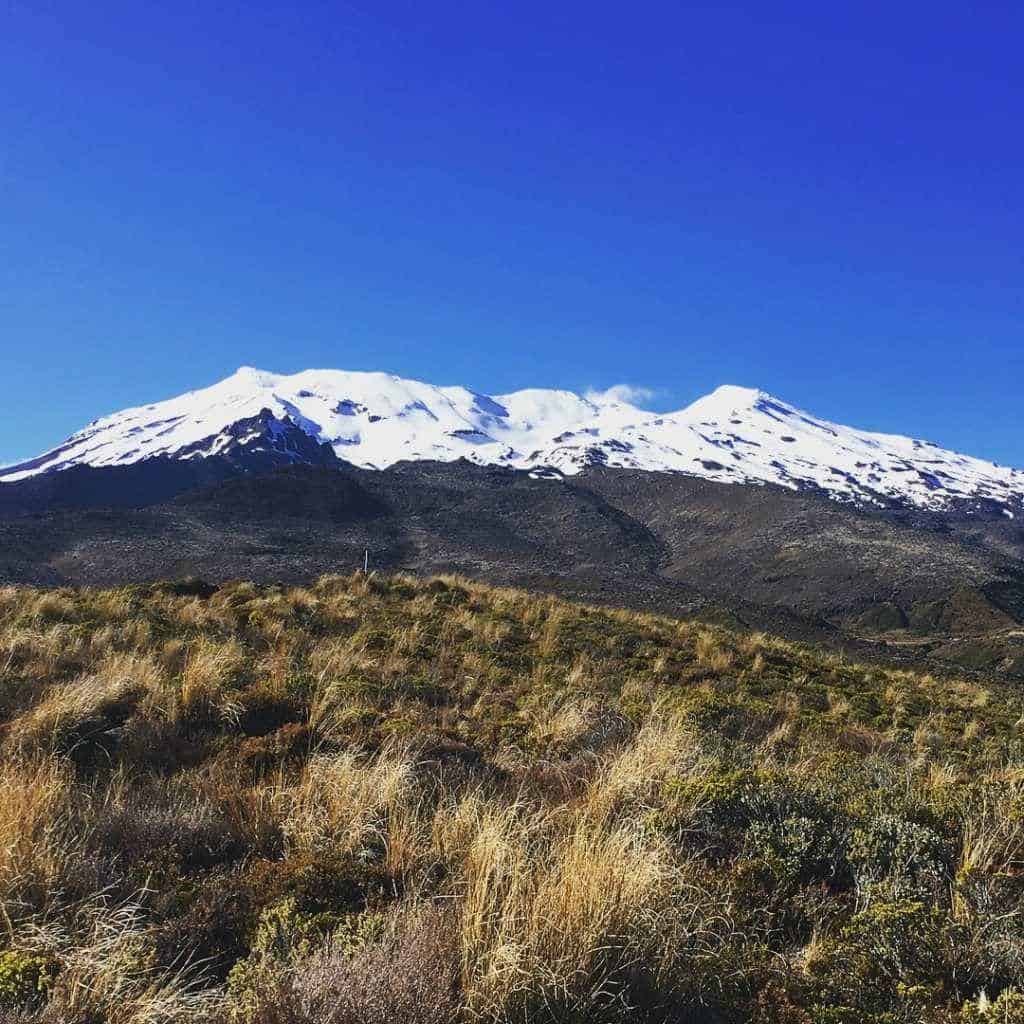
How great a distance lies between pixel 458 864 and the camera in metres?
3.58

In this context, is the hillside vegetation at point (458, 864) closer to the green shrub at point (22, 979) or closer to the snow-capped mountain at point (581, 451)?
the green shrub at point (22, 979)

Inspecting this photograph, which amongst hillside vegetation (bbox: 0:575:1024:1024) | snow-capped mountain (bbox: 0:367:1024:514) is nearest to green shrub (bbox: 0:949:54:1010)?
hillside vegetation (bbox: 0:575:1024:1024)

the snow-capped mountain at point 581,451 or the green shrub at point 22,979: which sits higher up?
the snow-capped mountain at point 581,451

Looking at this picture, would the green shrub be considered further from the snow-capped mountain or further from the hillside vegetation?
the snow-capped mountain

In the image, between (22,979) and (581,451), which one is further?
(581,451)

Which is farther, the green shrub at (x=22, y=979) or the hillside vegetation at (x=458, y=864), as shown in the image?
the hillside vegetation at (x=458, y=864)

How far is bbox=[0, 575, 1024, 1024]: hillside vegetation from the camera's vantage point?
2564 mm

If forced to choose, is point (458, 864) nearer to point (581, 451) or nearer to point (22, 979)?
point (22, 979)

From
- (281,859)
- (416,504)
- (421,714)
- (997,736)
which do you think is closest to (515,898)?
(281,859)

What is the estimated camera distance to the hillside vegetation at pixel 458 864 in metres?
2.56

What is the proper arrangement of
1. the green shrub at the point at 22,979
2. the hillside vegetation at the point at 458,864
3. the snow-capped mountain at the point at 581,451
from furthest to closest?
the snow-capped mountain at the point at 581,451, the hillside vegetation at the point at 458,864, the green shrub at the point at 22,979

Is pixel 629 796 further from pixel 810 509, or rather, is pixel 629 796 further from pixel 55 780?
pixel 810 509

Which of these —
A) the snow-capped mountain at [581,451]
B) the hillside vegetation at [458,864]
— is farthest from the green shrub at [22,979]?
the snow-capped mountain at [581,451]

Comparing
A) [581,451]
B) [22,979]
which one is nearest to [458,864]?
[22,979]
